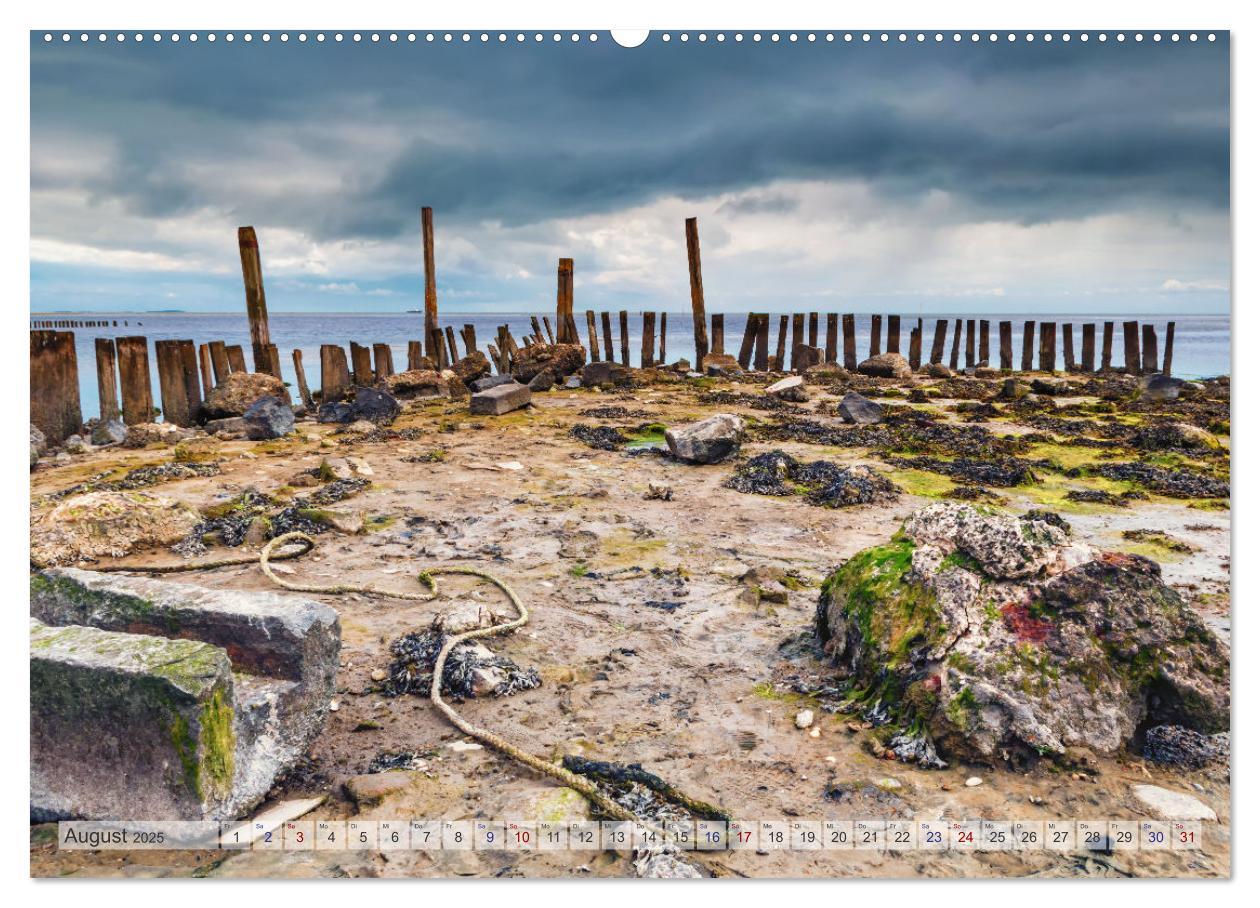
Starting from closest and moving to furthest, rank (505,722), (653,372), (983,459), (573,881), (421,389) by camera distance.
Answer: (573,881)
(505,722)
(983,459)
(421,389)
(653,372)

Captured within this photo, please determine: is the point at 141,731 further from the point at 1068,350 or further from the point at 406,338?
the point at 406,338

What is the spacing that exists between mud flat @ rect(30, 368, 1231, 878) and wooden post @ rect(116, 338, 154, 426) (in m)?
1.38

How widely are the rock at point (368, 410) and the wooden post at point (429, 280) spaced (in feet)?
23.6

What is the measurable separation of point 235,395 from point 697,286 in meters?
13.1

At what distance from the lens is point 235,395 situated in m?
12.8

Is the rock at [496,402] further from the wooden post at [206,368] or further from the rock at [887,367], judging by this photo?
the rock at [887,367]

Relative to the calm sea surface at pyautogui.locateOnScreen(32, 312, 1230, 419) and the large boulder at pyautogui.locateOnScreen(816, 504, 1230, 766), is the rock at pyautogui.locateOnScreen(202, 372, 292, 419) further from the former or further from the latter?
the large boulder at pyautogui.locateOnScreen(816, 504, 1230, 766)

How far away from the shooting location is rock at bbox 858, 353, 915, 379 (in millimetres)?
19672

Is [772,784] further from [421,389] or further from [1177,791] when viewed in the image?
[421,389]

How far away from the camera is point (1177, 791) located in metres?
2.92

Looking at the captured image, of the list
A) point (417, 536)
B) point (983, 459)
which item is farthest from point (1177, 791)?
point (983, 459)

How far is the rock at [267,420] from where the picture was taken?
11.0 m

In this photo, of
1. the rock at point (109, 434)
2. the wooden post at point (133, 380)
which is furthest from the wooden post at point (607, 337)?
the rock at point (109, 434)
